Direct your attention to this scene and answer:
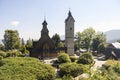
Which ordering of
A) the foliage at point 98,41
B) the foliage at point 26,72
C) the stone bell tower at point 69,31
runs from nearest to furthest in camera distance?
1. the foliage at point 26,72
2. the stone bell tower at point 69,31
3. the foliage at point 98,41

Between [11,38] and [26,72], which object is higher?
[11,38]

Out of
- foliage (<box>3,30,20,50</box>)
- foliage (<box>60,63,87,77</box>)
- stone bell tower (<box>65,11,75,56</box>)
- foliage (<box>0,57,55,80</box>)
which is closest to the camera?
foliage (<box>0,57,55,80</box>)

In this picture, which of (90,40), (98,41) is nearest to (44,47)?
(98,41)

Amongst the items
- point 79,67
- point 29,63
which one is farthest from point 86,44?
point 29,63

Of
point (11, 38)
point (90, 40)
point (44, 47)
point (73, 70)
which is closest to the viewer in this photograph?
point (73, 70)

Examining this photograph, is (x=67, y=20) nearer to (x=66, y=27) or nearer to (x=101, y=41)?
(x=66, y=27)

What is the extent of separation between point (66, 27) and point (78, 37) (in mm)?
15900

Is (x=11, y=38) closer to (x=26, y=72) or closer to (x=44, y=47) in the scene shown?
(x=44, y=47)

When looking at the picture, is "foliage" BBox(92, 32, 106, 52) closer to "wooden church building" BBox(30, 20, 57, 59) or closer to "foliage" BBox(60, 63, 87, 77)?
"wooden church building" BBox(30, 20, 57, 59)

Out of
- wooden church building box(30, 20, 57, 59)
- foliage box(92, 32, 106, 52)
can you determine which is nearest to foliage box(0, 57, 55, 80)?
wooden church building box(30, 20, 57, 59)

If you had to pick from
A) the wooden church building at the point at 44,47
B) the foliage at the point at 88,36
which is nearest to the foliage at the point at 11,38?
the wooden church building at the point at 44,47

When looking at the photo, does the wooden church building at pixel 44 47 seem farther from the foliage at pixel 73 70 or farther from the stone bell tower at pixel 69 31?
the foliage at pixel 73 70

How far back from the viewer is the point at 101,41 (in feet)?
183

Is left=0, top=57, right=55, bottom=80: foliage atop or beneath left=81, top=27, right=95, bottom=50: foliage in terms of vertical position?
beneath
